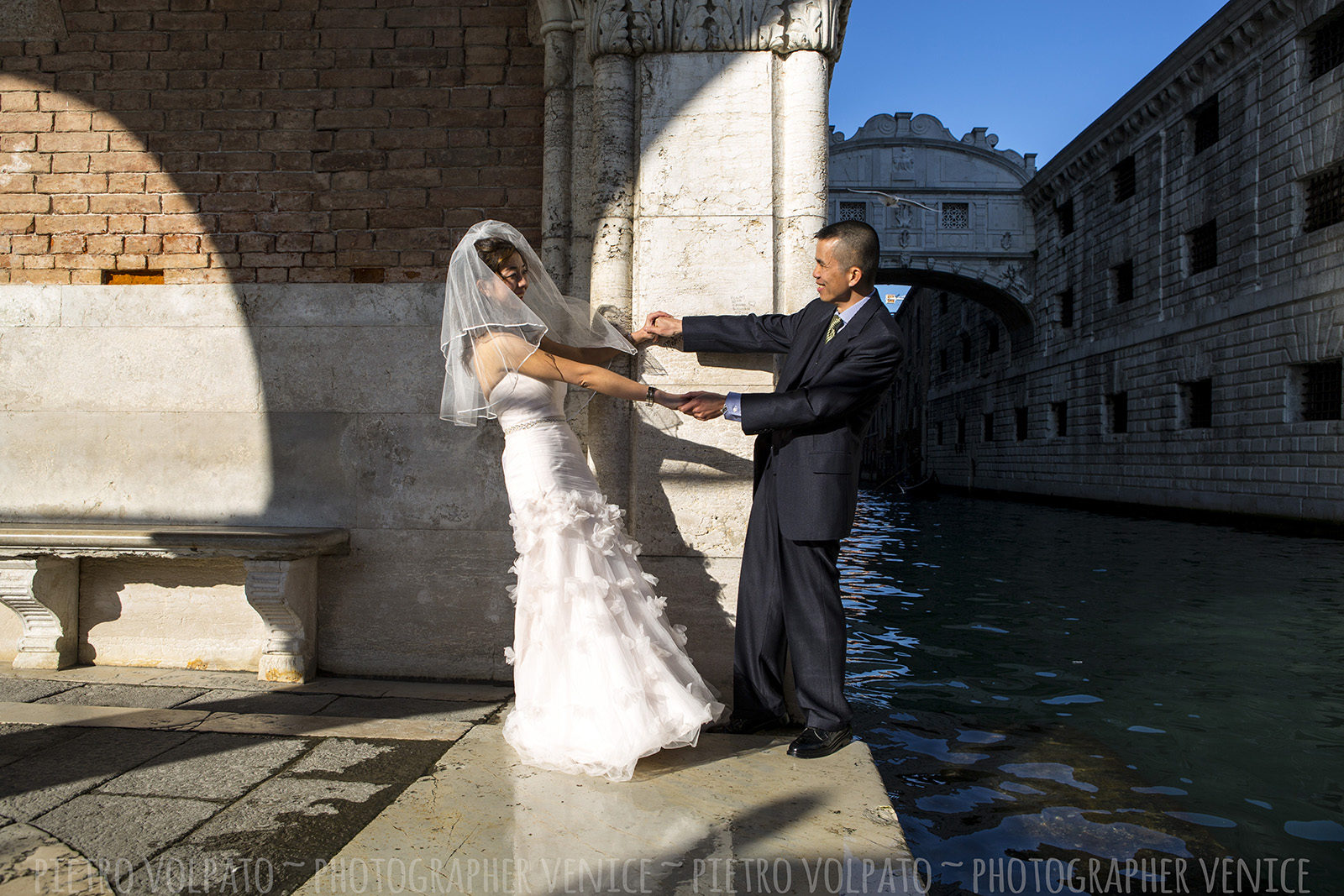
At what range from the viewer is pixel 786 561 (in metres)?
2.91

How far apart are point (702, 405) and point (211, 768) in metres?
1.83

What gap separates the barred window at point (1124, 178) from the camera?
19406mm

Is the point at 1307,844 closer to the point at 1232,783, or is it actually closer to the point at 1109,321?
the point at 1232,783

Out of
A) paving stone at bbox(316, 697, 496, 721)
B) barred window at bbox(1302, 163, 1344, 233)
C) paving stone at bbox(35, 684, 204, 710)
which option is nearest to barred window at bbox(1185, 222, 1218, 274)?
barred window at bbox(1302, 163, 1344, 233)

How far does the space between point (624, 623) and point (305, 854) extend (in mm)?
1055

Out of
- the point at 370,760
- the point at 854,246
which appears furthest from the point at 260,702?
the point at 854,246

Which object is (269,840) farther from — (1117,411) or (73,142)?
(1117,411)

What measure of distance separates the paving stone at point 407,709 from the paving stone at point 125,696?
0.59 metres

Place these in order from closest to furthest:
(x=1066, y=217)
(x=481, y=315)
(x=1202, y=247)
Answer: (x=481, y=315) < (x=1202, y=247) < (x=1066, y=217)

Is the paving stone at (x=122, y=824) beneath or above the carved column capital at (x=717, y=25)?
beneath

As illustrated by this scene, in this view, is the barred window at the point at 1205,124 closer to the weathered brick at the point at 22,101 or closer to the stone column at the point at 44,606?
the weathered brick at the point at 22,101

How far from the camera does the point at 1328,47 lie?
43.2 ft

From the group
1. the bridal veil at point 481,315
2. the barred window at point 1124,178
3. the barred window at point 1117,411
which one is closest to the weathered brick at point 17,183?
the bridal veil at point 481,315

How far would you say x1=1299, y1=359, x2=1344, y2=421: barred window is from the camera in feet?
42.8
